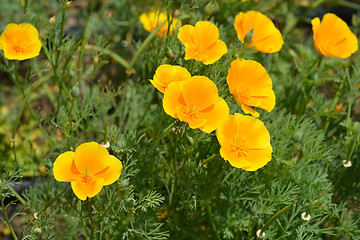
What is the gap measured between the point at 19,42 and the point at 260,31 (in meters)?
0.72

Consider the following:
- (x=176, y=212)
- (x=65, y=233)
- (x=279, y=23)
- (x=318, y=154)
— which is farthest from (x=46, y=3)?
(x=318, y=154)

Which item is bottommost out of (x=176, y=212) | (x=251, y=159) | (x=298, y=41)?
(x=298, y=41)

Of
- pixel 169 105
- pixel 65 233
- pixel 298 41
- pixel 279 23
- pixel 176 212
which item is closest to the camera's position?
pixel 169 105

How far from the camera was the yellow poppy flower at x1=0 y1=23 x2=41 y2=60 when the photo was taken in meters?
1.06

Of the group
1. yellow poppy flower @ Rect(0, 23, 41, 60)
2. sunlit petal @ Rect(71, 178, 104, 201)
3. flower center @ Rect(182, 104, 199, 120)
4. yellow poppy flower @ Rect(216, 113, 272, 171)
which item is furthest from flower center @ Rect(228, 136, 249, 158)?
yellow poppy flower @ Rect(0, 23, 41, 60)

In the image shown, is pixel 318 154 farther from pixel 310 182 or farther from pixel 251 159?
Answer: pixel 251 159

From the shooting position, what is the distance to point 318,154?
1.17 meters

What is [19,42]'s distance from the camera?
43.4 inches

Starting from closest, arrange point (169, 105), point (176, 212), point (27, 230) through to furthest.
→ point (169, 105), point (27, 230), point (176, 212)

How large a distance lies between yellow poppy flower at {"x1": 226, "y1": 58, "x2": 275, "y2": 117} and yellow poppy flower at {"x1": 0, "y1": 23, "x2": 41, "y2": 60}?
1.79 feet

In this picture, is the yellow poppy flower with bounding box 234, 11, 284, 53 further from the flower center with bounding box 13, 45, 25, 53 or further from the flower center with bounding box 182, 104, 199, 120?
the flower center with bounding box 13, 45, 25, 53

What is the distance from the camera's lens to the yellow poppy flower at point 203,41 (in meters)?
1.00

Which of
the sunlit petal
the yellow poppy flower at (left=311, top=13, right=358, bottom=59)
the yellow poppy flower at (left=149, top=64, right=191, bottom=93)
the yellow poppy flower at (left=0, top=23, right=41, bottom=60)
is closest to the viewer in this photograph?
the sunlit petal

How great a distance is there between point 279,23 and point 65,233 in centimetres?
155
